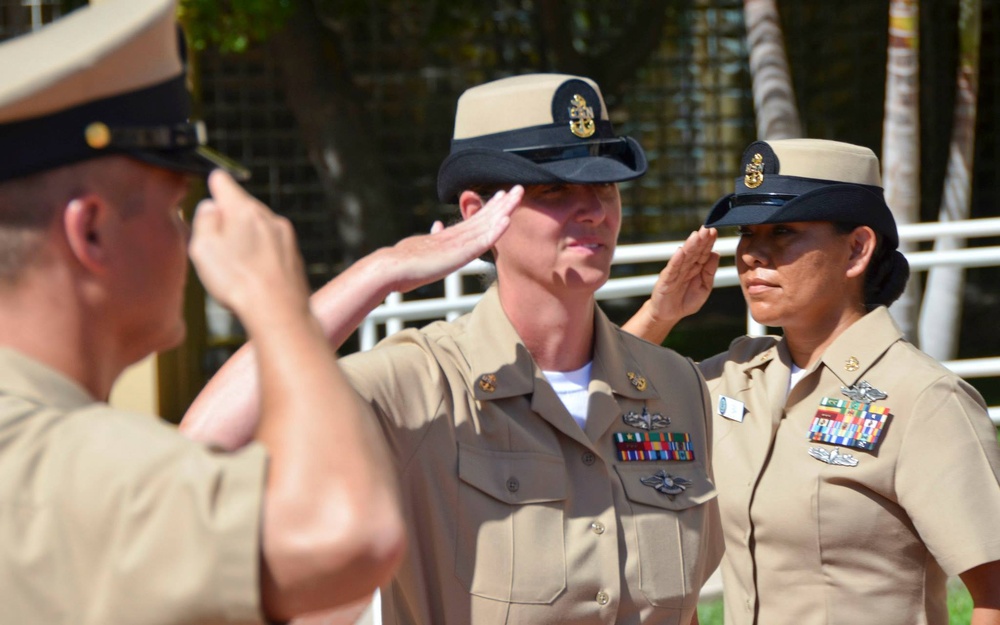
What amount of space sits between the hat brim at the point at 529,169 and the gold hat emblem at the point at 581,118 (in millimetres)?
59

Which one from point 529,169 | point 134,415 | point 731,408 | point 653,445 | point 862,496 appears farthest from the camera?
point 731,408

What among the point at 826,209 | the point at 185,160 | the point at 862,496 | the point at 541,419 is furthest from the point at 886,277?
the point at 185,160

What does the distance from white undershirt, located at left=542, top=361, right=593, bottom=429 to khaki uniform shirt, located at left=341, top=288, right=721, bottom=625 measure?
0.03 m

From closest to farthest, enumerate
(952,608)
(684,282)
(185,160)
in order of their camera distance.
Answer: (185,160)
(684,282)
(952,608)

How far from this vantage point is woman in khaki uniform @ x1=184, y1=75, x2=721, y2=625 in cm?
249

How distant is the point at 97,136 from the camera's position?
5.03 feet

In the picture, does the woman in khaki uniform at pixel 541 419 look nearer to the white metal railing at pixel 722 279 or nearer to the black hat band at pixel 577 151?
the black hat band at pixel 577 151

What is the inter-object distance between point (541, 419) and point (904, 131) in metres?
4.87

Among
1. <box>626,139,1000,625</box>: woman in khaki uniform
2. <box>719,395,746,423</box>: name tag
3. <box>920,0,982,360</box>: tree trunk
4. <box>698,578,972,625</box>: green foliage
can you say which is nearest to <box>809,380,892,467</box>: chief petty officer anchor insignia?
<box>626,139,1000,625</box>: woman in khaki uniform

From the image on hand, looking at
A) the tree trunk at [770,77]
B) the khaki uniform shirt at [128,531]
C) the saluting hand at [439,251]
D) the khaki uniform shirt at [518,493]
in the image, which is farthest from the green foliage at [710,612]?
the khaki uniform shirt at [128,531]

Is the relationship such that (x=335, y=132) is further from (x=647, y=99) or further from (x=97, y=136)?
(x=97, y=136)

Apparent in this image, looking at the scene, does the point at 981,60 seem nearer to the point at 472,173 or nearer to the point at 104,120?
the point at 472,173

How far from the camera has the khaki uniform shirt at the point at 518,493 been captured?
2480 mm

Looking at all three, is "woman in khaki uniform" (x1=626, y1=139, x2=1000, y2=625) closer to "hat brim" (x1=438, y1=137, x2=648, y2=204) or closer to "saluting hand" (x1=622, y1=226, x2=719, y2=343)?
"saluting hand" (x1=622, y1=226, x2=719, y2=343)
